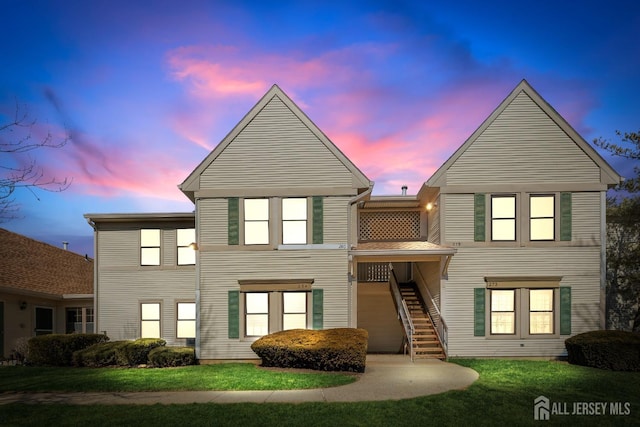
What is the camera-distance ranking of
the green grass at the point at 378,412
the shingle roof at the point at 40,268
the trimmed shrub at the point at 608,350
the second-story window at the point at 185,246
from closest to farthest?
the green grass at the point at 378,412, the trimmed shrub at the point at 608,350, the second-story window at the point at 185,246, the shingle roof at the point at 40,268

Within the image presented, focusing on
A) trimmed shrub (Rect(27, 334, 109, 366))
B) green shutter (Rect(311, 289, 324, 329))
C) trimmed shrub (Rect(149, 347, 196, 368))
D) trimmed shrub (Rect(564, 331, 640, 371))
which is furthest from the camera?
trimmed shrub (Rect(27, 334, 109, 366))

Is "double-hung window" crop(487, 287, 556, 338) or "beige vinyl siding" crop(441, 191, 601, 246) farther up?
"beige vinyl siding" crop(441, 191, 601, 246)

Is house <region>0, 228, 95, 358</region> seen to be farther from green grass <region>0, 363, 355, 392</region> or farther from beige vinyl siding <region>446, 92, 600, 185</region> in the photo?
beige vinyl siding <region>446, 92, 600, 185</region>

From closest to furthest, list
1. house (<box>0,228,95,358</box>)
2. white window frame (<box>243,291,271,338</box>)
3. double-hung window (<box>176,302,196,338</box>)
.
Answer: white window frame (<box>243,291,271,338</box>)
double-hung window (<box>176,302,196,338</box>)
house (<box>0,228,95,358</box>)

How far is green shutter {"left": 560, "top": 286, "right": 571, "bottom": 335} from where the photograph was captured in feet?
54.0

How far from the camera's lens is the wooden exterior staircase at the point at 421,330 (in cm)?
1641

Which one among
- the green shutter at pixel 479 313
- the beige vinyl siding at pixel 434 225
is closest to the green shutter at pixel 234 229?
the beige vinyl siding at pixel 434 225

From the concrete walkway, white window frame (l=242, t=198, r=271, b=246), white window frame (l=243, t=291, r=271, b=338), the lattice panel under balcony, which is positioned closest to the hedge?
white window frame (l=243, t=291, r=271, b=338)

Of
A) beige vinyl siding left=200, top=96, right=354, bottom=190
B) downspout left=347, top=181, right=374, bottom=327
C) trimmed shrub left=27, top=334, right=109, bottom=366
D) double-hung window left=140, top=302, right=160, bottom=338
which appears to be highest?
beige vinyl siding left=200, top=96, right=354, bottom=190

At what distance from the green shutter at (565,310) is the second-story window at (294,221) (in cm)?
1004

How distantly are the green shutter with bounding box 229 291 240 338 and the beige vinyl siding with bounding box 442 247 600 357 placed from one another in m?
7.93

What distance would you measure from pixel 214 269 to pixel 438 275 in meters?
8.77

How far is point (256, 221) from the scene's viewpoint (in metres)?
16.8

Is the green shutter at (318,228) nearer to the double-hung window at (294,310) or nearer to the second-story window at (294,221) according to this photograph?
the second-story window at (294,221)
